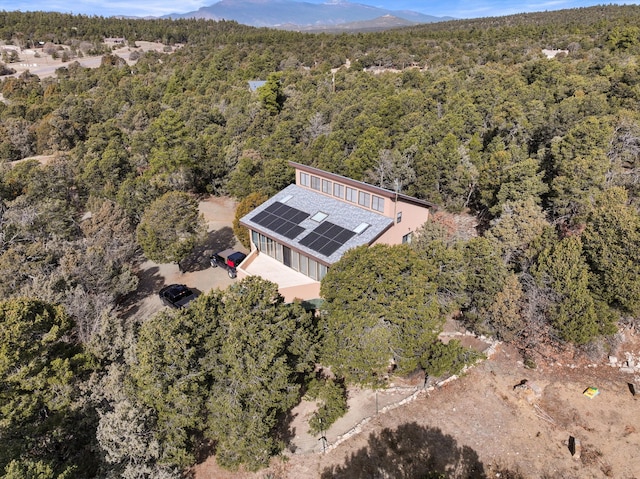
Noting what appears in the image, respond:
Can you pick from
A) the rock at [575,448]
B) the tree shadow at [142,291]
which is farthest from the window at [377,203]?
the tree shadow at [142,291]

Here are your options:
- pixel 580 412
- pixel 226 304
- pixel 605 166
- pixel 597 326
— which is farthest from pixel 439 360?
pixel 605 166

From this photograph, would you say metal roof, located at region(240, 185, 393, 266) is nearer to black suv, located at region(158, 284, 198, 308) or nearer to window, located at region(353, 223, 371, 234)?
window, located at region(353, 223, 371, 234)

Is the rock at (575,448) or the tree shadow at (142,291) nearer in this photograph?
the rock at (575,448)

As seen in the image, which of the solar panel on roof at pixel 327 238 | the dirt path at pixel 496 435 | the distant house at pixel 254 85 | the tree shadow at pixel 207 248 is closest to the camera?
the dirt path at pixel 496 435

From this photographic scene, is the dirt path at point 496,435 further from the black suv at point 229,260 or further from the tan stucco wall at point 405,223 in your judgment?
the black suv at point 229,260

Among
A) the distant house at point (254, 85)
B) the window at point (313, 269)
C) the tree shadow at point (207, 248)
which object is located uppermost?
the distant house at point (254, 85)

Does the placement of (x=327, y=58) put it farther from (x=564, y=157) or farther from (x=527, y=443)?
(x=527, y=443)

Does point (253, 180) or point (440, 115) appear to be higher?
point (440, 115)
